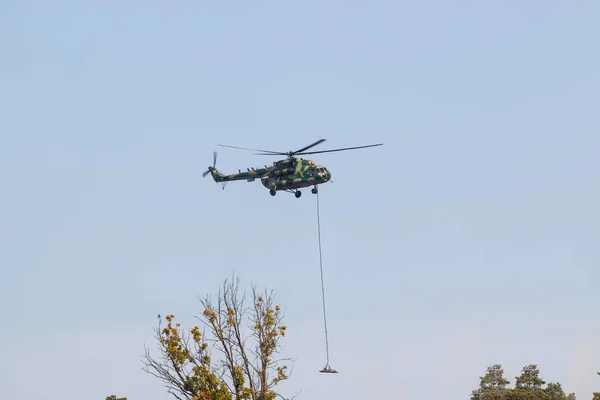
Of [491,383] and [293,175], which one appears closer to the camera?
[293,175]

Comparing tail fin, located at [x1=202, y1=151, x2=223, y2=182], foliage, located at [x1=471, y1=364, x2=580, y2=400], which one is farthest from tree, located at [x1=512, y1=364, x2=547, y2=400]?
tail fin, located at [x1=202, y1=151, x2=223, y2=182]

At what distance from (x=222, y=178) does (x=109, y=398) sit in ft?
116

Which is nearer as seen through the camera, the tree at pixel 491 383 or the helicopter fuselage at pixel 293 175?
the helicopter fuselage at pixel 293 175

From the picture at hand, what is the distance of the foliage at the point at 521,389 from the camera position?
106875 mm

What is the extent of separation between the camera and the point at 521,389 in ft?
360

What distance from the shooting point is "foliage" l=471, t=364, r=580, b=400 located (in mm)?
106875

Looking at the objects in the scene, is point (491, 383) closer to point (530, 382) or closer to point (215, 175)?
point (530, 382)

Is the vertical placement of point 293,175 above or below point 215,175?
below

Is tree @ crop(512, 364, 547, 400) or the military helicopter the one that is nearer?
the military helicopter

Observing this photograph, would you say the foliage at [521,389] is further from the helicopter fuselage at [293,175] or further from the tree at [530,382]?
the helicopter fuselage at [293,175]

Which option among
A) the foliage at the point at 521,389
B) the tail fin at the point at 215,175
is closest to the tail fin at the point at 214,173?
the tail fin at the point at 215,175

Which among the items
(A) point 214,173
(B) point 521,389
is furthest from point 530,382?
(A) point 214,173

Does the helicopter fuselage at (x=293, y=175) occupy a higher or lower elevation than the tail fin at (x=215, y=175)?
lower

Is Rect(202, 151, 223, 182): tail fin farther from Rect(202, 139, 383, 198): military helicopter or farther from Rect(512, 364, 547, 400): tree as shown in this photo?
Rect(512, 364, 547, 400): tree
